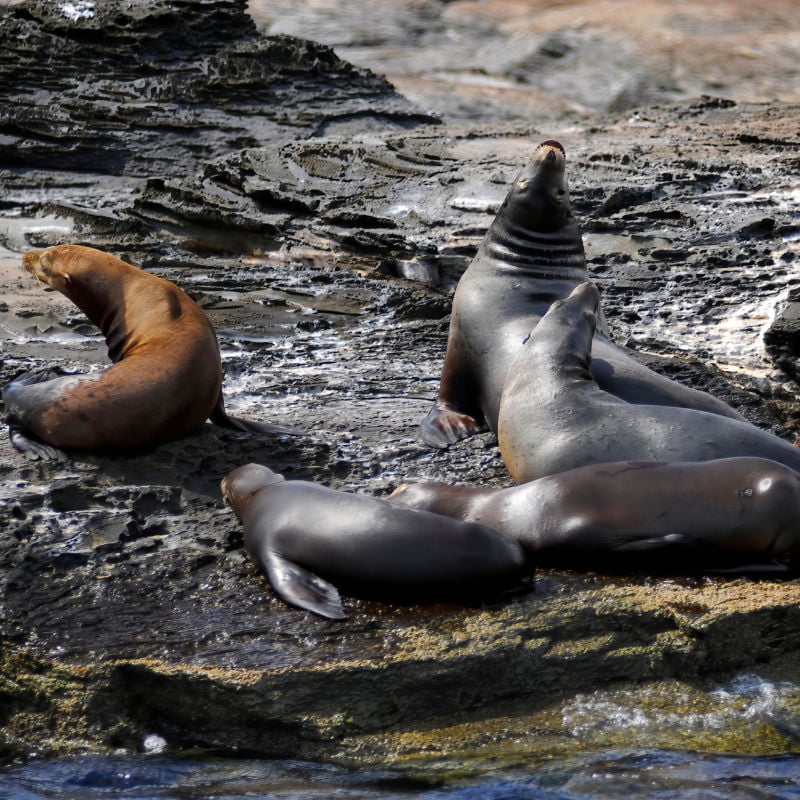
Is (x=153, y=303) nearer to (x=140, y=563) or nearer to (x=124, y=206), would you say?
(x=140, y=563)

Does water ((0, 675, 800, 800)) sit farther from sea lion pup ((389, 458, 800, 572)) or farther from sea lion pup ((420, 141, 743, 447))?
sea lion pup ((420, 141, 743, 447))

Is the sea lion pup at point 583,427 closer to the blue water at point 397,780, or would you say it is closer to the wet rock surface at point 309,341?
the wet rock surface at point 309,341

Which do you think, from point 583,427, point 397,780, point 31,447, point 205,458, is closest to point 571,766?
point 397,780

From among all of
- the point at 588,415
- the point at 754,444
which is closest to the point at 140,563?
the point at 588,415

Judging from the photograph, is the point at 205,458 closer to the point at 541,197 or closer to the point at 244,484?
the point at 244,484

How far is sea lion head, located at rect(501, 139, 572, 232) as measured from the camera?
630cm

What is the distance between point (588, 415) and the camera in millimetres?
4652

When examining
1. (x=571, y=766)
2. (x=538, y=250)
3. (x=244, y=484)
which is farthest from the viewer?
(x=538, y=250)

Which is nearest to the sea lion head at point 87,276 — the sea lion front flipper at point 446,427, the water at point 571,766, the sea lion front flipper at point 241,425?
the sea lion front flipper at point 241,425

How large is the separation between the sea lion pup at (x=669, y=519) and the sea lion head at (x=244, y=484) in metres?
0.86

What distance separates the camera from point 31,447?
5066 millimetres

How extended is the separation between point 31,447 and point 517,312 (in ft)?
7.49

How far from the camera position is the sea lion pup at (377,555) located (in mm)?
3709

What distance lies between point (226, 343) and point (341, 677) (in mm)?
3937
